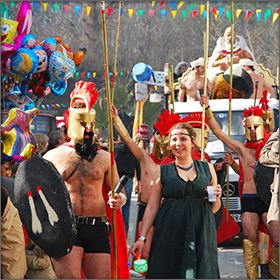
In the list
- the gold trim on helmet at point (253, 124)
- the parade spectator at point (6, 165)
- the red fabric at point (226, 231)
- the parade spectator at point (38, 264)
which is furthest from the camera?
the gold trim on helmet at point (253, 124)

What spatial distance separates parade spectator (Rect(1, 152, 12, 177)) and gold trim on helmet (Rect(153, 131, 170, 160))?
178cm

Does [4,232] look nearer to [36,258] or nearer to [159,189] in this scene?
[36,258]

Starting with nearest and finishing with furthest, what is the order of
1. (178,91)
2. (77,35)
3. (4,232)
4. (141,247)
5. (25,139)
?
1. (4,232)
2. (141,247)
3. (25,139)
4. (178,91)
5. (77,35)

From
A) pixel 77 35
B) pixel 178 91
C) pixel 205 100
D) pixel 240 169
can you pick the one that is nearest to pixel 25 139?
pixel 205 100

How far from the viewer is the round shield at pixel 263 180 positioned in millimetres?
6433

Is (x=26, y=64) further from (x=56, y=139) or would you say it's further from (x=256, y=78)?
(x=256, y=78)

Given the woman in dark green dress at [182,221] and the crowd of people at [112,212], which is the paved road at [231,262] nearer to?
the crowd of people at [112,212]

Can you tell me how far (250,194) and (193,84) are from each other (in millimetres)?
4321

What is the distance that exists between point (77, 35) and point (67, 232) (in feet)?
82.9

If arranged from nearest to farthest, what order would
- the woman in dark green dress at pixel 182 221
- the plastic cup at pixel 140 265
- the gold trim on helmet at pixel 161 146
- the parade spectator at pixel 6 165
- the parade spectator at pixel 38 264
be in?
1. the plastic cup at pixel 140 265
2. the woman in dark green dress at pixel 182 221
3. the parade spectator at pixel 38 264
4. the parade spectator at pixel 6 165
5. the gold trim on helmet at pixel 161 146

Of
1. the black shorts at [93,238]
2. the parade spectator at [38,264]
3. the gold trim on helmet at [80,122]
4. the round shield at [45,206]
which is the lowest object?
the parade spectator at [38,264]

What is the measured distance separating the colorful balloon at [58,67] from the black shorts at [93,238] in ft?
8.90

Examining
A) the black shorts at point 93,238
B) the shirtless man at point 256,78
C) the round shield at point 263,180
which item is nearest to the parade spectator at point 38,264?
the black shorts at point 93,238

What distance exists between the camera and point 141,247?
15.7 feet
